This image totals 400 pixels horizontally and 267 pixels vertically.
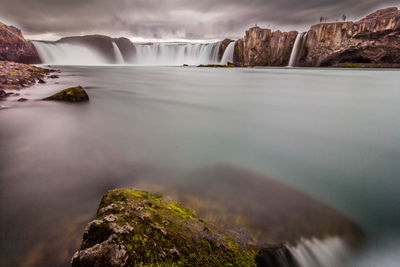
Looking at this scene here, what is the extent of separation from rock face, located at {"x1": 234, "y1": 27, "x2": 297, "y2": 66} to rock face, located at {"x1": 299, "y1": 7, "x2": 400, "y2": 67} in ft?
27.7

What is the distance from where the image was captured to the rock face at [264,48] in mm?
78875

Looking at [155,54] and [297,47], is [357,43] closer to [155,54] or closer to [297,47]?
[297,47]

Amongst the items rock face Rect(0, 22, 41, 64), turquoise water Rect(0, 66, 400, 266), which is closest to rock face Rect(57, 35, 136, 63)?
rock face Rect(0, 22, 41, 64)

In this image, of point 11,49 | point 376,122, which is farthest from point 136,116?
point 11,49

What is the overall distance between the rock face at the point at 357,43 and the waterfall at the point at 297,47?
6.20 ft

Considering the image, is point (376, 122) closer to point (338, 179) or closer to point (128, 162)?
point (338, 179)

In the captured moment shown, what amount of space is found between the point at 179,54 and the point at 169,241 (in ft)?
321

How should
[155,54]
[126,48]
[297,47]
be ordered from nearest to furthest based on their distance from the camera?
[297,47] → [155,54] → [126,48]

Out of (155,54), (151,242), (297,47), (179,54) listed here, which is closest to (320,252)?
(151,242)

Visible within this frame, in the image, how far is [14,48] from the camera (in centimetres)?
5366

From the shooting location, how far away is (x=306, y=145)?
15.6ft

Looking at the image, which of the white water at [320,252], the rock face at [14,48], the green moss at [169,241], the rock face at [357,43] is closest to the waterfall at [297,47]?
the rock face at [357,43]

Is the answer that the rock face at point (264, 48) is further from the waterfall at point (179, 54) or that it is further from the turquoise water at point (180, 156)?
the turquoise water at point (180, 156)

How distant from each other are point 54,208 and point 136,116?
4933 mm
